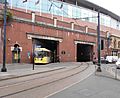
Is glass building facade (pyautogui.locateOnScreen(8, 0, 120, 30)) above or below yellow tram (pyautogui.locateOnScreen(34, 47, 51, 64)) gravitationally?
above

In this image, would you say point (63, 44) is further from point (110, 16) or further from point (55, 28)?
point (110, 16)

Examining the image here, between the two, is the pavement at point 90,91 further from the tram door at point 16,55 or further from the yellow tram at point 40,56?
the yellow tram at point 40,56

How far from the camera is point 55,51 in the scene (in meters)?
65.4

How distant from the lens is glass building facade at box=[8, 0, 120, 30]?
61531mm

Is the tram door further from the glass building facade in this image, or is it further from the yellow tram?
the glass building facade

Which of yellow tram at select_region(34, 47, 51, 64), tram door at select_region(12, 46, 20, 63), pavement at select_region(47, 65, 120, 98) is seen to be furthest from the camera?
yellow tram at select_region(34, 47, 51, 64)

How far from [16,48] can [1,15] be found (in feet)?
21.7

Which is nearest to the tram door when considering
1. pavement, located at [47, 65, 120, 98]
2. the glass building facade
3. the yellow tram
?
the yellow tram

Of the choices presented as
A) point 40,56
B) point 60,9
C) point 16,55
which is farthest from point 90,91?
point 60,9

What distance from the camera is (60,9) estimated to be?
233 ft

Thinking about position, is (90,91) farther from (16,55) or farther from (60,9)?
(60,9)

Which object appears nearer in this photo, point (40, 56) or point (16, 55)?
point (16, 55)

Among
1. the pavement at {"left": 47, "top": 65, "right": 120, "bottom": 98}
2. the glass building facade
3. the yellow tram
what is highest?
the glass building facade

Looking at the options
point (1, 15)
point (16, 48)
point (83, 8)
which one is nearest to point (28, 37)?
point (16, 48)
